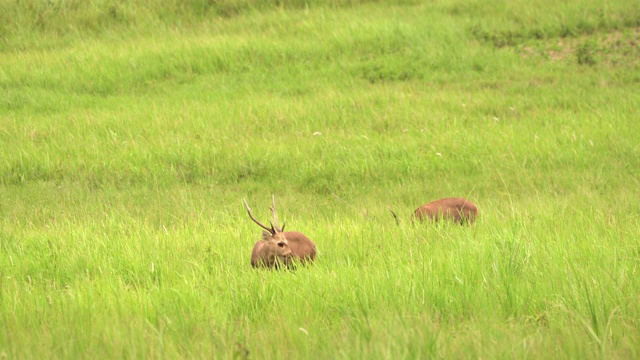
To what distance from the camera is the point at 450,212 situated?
4.72 metres

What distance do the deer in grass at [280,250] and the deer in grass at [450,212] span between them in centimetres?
88

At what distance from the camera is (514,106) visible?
28.8 ft

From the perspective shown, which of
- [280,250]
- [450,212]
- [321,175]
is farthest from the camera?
[321,175]

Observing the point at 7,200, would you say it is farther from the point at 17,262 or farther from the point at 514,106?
the point at 514,106

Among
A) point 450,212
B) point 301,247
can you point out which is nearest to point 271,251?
point 301,247

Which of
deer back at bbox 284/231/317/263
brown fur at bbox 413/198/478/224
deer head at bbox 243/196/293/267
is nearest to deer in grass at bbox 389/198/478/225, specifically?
brown fur at bbox 413/198/478/224

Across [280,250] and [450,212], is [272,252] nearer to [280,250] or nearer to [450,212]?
[280,250]

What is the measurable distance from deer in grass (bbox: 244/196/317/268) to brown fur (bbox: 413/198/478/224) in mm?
1005

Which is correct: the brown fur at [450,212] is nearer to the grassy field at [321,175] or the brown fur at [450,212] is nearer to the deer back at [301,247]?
the grassy field at [321,175]

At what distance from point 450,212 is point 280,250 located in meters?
1.38

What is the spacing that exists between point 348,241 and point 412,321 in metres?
1.68

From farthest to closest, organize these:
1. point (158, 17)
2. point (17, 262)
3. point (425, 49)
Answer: point (158, 17) → point (425, 49) → point (17, 262)

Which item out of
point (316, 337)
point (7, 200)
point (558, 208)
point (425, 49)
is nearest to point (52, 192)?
point (7, 200)

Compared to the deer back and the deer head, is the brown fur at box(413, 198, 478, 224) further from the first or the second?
the deer head
